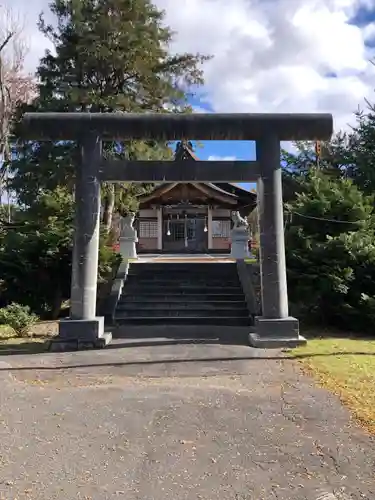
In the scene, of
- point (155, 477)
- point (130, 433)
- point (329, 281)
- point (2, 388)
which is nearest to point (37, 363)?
point (2, 388)

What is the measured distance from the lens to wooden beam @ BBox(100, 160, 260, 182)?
1016cm

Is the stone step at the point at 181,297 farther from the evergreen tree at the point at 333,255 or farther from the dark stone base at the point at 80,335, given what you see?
the dark stone base at the point at 80,335

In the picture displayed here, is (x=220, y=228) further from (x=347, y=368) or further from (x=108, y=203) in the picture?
(x=347, y=368)

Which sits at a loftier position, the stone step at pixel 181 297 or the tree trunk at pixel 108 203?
the tree trunk at pixel 108 203

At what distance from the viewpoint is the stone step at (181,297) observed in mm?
13152

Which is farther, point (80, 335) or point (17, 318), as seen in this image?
point (17, 318)

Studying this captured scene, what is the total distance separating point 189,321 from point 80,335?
124 inches

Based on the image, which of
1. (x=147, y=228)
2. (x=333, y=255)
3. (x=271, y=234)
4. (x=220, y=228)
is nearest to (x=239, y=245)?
(x=333, y=255)

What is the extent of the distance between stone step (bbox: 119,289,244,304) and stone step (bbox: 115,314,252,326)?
978mm

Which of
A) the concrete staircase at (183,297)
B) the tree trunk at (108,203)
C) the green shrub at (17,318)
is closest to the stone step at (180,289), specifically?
the concrete staircase at (183,297)

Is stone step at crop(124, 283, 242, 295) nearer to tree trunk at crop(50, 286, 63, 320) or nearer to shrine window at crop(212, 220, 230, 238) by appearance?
tree trunk at crop(50, 286, 63, 320)

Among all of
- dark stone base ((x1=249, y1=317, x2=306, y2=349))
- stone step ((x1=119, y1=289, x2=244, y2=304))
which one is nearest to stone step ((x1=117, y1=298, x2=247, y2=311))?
stone step ((x1=119, y1=289, x2=244, y2=304))

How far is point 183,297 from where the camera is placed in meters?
13.4

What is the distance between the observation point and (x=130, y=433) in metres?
4.75
